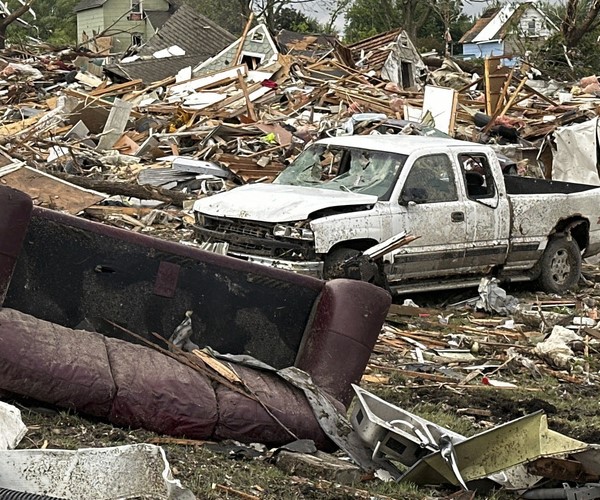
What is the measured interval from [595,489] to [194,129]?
58.1 feet

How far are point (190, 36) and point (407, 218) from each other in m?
29.9

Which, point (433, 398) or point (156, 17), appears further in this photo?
point (156, 17)

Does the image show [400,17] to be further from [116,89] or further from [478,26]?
[116,89]

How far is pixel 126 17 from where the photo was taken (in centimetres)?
7006

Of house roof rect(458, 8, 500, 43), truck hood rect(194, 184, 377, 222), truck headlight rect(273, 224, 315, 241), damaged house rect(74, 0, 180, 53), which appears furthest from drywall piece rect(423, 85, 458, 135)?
house roof rect(458, 8, 500, 43)

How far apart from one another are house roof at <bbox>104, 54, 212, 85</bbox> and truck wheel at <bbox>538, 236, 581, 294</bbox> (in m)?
17.9

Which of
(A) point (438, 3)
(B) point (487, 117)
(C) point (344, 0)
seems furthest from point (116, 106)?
(C) point (344, 0)

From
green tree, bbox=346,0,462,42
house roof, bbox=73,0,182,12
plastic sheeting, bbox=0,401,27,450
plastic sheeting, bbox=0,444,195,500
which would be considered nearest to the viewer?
plastic sheeting, bbox=0,444,195,500

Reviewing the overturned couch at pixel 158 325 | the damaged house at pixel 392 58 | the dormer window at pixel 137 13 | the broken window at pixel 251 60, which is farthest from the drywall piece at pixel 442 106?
the dormer window at pixel 137 13

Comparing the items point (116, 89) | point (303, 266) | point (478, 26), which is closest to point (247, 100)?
point (116, 89)

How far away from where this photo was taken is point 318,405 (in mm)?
6469

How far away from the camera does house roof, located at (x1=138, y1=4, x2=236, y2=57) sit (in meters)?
39.2

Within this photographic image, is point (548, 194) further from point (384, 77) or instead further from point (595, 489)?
point (384, 77)

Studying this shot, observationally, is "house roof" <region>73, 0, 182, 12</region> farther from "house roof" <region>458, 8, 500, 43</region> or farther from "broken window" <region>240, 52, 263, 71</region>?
"broken window" <region>240, 52, 263, 71</region>
